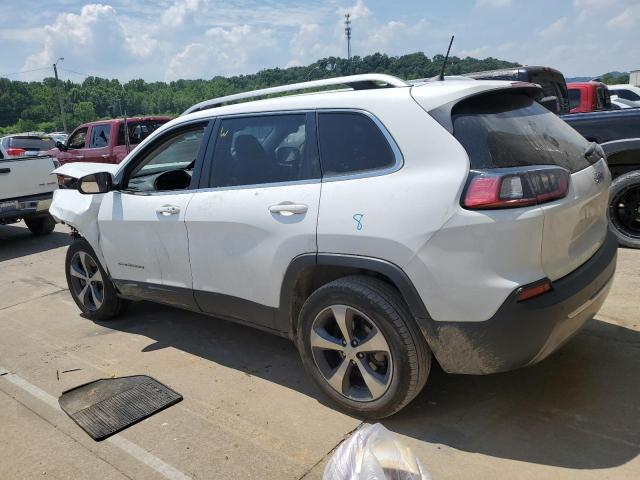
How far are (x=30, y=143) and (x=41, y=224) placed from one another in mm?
9318

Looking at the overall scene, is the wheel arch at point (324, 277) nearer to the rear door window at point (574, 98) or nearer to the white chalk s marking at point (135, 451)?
the white chalk s marking at point (135, 451)

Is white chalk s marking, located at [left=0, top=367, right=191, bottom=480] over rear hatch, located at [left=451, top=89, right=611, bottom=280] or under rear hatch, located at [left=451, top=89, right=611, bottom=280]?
under

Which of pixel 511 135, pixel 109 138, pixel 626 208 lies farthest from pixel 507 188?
pixel 109 138

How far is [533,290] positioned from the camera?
237 centimetres

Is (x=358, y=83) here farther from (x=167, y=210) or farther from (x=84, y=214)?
(x=84, y=214)

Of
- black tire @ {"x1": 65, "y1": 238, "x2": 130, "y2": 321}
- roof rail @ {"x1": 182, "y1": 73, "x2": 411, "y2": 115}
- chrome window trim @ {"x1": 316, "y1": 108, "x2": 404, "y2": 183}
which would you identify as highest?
roof rail @ {"x1": 182, "y1": 73, "x2": 411, "y2": 115}

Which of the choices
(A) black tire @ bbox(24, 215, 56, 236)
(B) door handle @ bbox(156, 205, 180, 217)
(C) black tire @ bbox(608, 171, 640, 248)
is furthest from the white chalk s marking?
(A) black tire @ bbox(24, 215, 56, 236)

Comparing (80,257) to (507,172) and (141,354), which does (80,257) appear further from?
(507,172)

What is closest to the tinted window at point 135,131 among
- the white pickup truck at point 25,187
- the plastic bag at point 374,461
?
the white pickup truck at point 25,187

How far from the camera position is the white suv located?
7.83 ft

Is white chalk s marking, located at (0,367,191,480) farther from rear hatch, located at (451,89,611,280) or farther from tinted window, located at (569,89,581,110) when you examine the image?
tinted window, located at (569,89,581,110)

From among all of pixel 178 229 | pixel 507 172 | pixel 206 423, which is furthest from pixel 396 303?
pixel 178 229

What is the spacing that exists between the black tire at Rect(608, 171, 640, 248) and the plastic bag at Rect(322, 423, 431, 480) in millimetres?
4305

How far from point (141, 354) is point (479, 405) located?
2490mm
